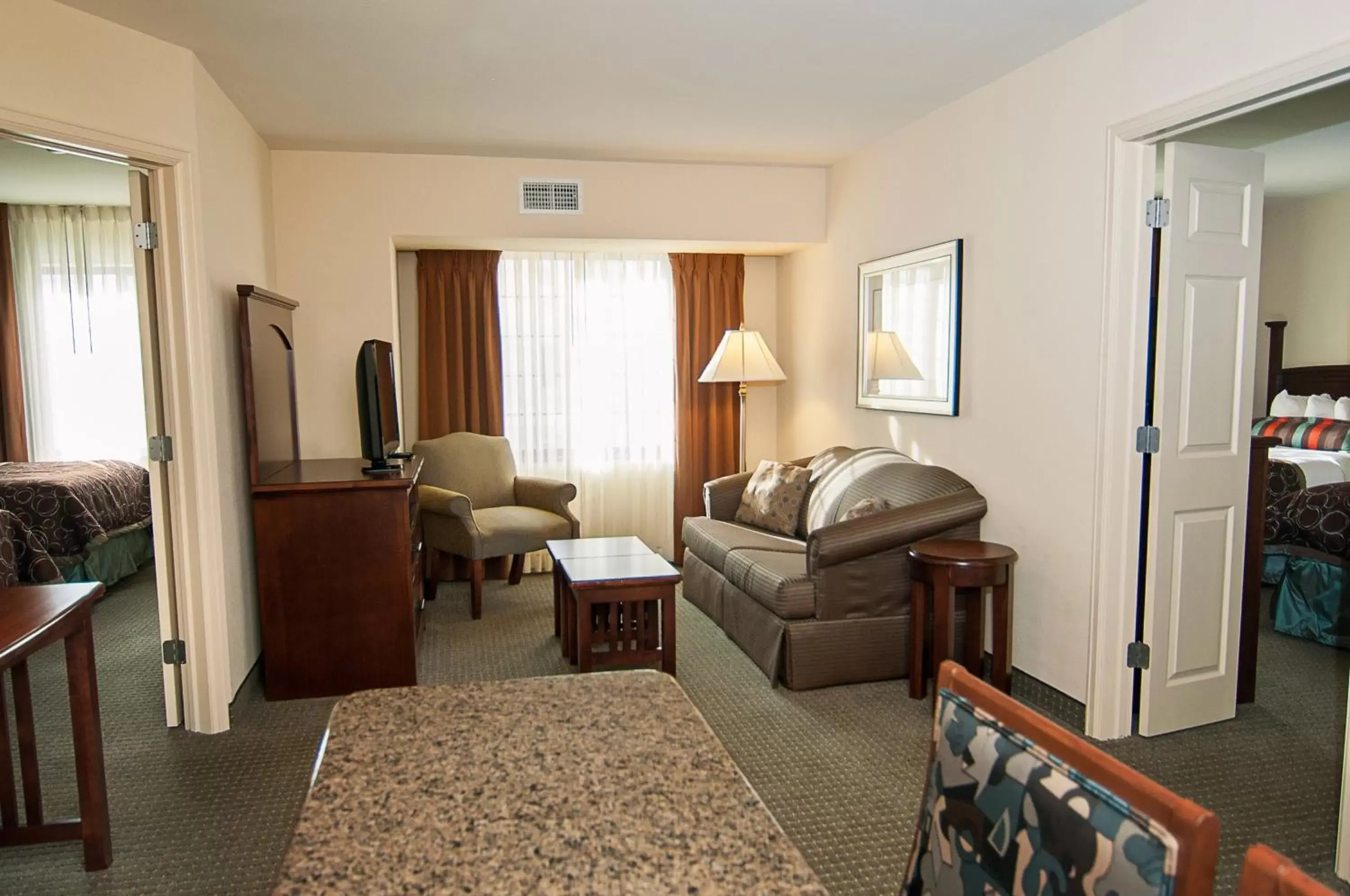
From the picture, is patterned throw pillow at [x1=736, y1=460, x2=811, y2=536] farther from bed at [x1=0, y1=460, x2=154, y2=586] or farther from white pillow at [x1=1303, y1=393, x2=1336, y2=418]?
white pillow at [x1=1303, y1=393, x2=1336, y2=418]

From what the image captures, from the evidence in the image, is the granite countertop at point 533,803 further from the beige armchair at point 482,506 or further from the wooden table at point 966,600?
the beige armchair at point 482,506

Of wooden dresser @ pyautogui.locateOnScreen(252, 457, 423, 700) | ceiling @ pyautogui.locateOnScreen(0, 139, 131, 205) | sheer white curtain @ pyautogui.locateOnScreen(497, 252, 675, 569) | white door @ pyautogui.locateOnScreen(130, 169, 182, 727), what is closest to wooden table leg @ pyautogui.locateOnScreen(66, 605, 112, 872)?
white door @ pyautogui.locateOnScreen(130, 169, 182, 727)

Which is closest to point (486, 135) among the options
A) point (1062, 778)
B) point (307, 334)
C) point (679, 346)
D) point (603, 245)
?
point (603, 245)

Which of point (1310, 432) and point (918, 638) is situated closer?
point (918, 638)

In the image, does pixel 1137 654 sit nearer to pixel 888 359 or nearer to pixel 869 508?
pixel 869 508

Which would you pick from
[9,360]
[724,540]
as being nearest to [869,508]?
[724,540]

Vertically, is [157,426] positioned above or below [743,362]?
below

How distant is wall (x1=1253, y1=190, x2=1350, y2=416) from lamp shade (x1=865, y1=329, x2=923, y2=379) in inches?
128

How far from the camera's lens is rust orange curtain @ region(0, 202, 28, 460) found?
5.97 metres

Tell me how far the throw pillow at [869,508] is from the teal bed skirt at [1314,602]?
6.87 feet

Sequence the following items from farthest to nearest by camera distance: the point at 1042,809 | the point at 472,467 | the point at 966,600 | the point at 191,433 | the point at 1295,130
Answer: the point at 472,467
the point at 966,600
the point at 191,433
the point at 1295,130
the point at 1042,809

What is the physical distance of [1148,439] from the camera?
291 centimetres

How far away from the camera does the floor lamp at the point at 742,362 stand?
519 centimetres

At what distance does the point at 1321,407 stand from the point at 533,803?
267 inches
